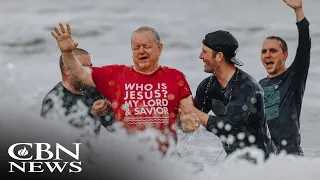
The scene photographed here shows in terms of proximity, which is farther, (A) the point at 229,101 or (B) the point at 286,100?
(B) the point at 286,100

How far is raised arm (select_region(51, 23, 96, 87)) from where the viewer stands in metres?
5.80

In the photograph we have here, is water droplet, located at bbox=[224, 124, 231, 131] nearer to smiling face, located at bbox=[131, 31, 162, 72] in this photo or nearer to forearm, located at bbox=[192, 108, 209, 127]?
forearm, located at bbox=[192, 108, 209, 127]

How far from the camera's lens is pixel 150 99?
610 centimetres

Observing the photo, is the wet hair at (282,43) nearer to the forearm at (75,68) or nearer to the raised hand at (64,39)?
the forearm at (75,68)

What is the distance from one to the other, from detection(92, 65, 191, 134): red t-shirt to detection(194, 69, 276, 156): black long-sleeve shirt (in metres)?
0.21

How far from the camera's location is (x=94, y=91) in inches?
249

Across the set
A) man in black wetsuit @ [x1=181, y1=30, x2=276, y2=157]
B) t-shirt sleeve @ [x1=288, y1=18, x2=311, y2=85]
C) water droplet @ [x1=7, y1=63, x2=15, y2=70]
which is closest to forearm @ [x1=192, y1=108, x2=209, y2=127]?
man in black wetsuit @ [x1=181, y1=30, x2=276, y2=157]

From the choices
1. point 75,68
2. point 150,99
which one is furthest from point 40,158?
point 150,99

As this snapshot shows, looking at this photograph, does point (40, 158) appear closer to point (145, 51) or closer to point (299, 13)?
point (145, 51)

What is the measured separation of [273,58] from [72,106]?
155cm

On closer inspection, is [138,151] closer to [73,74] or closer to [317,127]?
[73,74]

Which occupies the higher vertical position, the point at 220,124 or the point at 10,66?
the point at 10,66

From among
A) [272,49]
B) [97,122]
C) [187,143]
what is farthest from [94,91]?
[272,49]

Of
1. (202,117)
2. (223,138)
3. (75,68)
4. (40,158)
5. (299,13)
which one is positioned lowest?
(40,158)
